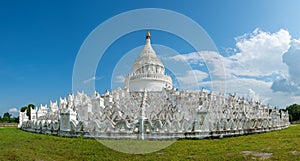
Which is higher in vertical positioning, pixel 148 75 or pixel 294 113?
pixel 148 75

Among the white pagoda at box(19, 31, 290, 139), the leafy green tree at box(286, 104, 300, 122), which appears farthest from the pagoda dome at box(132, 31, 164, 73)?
the leafy green tree at box(286, 104, 300, 122)

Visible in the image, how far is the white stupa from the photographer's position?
50781 millimetres

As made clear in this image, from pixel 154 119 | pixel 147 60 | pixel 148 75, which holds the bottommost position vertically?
pixel 154 119

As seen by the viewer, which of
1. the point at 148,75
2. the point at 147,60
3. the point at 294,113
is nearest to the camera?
the point at 148,75

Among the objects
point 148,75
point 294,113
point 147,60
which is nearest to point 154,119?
point 148,75

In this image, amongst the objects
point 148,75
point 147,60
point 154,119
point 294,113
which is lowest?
point 294,113

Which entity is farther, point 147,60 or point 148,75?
point 147,60

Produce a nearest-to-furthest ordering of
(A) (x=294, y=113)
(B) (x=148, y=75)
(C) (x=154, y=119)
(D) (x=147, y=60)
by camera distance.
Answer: (C) (x=154, y=119), (B) (x=148, y=75), (D) (x=147, y=60), (A) (x=294, y=113)

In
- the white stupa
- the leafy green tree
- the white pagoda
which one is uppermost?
the white stupa

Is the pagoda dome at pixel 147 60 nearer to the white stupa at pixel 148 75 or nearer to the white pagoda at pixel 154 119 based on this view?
the white stupa at pixel 148 75

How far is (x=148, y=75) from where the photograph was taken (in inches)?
2025

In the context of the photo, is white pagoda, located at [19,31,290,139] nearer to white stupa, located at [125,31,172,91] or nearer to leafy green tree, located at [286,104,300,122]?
white stupa, located at [125,31,172,91]

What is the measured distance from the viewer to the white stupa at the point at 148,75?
5078cm

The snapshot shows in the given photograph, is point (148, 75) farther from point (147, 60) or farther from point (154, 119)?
point (154, 119)
